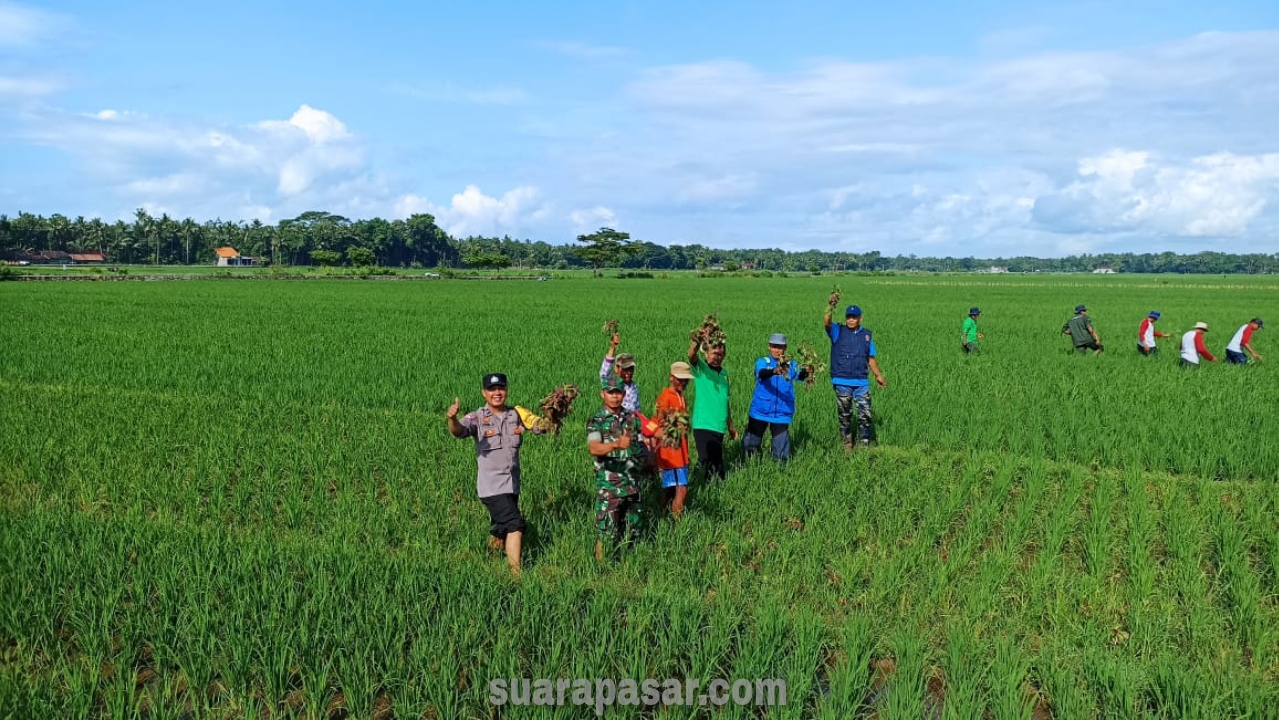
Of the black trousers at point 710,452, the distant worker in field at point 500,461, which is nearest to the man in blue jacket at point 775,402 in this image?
the black trousers at point 710,452

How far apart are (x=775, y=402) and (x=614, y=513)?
9.26 feet

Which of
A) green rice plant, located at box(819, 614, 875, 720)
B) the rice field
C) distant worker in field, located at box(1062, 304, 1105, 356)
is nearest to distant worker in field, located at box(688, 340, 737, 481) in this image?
the rice field

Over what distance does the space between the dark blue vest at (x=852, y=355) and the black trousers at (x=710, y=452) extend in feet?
7.80

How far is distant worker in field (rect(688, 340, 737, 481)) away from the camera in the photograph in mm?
6953

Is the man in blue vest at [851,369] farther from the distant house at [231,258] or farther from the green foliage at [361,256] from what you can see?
the distant house at [231,258]

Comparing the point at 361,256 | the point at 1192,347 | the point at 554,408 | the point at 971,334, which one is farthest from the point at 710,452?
the point at 361,256

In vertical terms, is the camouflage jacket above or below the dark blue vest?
below

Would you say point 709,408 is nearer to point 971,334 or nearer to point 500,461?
point 500,461

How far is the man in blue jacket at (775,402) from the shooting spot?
758 centimetres

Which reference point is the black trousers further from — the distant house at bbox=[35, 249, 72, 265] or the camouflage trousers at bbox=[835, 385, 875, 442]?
the distant house at bbox=[35, 249, 72, 265]

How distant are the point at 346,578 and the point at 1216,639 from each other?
5.42 m

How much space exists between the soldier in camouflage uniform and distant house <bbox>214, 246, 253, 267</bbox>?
12964cm

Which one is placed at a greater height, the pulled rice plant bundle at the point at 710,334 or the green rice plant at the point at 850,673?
the pulled rice plant bundle at the point at 710,334

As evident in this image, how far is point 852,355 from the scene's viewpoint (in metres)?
8.95
